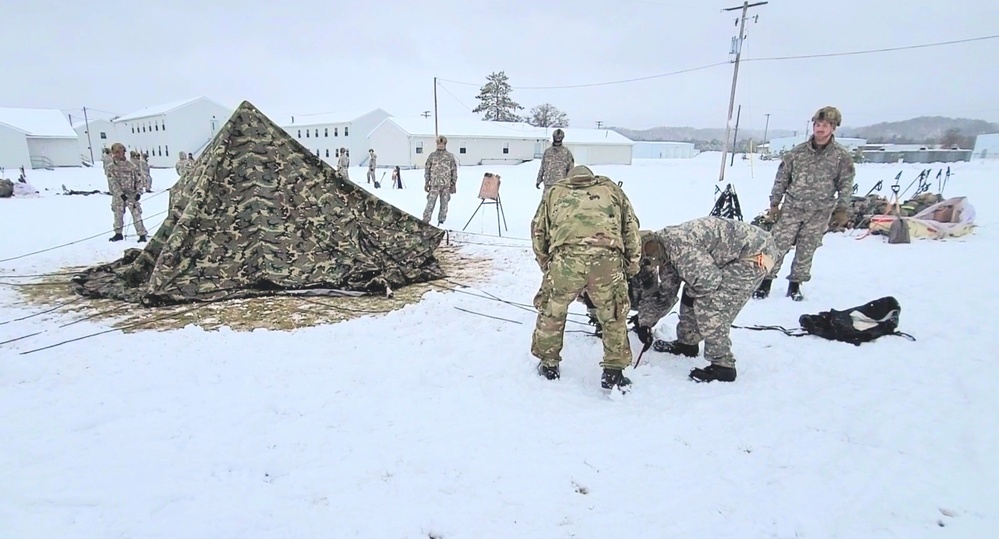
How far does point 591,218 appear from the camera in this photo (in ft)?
10.5

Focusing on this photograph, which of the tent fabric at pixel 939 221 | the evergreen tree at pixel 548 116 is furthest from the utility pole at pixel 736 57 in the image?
the evergreen tree at pixel 548 116

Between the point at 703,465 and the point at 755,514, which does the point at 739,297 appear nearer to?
the point at 703,465

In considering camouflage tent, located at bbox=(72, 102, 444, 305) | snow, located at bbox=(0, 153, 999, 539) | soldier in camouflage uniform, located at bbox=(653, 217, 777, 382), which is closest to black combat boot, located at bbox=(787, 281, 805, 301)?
snow, located at bbox=(0, 153, 999, 539)

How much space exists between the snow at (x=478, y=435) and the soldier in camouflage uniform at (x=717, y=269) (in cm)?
25

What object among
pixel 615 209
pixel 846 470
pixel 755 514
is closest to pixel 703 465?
pixel 755 514

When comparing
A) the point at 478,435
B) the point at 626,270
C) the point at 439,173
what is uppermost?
the point at 439,173

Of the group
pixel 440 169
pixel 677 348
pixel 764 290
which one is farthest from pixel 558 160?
pixel 677 348

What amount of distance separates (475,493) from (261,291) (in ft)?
12.7

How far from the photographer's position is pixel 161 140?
38.0 meters

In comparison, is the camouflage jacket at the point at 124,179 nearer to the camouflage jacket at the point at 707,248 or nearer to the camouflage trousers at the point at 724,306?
the camouflage jacket at the point at 707,248

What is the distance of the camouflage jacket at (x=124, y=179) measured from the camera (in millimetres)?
8016

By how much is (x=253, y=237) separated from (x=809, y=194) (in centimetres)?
577

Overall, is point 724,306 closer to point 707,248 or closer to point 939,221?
point 707,248

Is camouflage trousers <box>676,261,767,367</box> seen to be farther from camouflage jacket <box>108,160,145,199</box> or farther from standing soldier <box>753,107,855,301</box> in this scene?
camouflage jacket <box>108,160,145,199</box>
